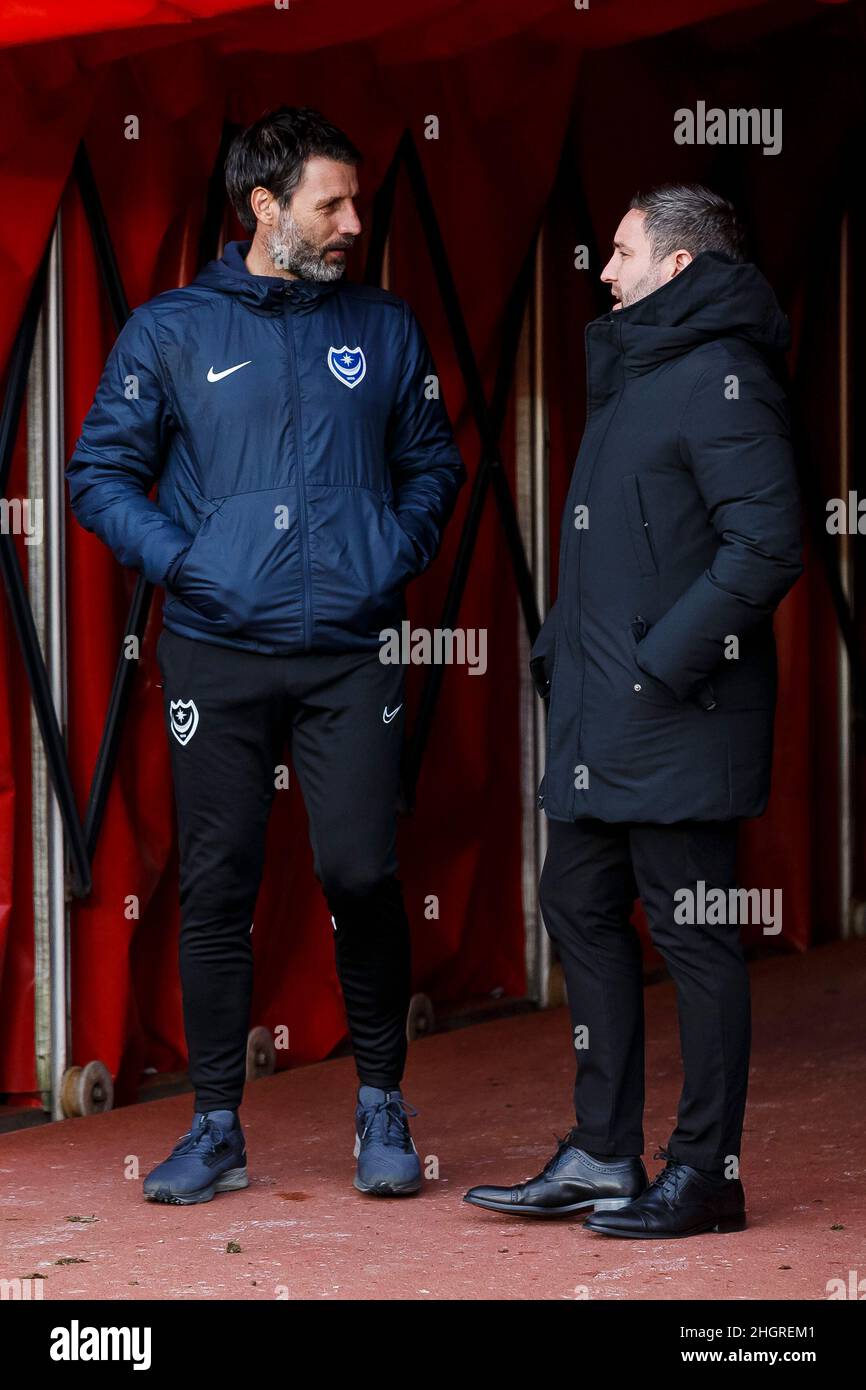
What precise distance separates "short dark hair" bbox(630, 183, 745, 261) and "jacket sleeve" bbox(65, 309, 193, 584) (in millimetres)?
810

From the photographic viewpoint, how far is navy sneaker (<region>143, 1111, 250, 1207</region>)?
3.27 meters

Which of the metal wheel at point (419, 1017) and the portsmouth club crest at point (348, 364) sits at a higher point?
the portsmouth club crest at point (348, 364)

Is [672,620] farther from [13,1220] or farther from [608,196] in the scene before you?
[608,196]

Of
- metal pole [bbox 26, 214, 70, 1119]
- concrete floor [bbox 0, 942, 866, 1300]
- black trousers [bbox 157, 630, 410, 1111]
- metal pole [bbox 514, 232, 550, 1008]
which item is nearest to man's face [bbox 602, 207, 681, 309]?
black trousers [bbox 157, 630, 410, 1111]

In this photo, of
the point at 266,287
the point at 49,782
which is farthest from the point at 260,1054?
the point at 266,287

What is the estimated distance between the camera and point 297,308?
3.28 m

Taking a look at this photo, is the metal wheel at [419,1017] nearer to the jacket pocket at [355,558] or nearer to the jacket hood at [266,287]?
the jacket pocket at [355,558]

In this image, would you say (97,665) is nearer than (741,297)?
No

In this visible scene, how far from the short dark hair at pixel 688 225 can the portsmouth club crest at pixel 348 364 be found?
55cm

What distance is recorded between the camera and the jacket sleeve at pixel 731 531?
283 centimetres

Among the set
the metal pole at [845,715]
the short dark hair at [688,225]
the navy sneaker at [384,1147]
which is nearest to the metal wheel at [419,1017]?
the navy sneaker at [384,1147]

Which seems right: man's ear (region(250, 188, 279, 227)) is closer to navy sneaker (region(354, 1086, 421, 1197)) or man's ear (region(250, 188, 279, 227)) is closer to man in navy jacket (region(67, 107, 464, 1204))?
man in navy jacket (region(67, 107, 464, 1204))
